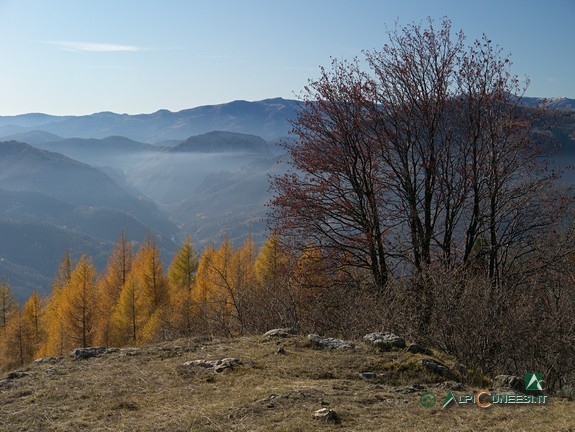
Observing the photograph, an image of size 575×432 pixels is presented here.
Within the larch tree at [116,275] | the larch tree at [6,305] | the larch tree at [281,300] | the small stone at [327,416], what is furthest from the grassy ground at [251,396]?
the larch tree at [6,305]

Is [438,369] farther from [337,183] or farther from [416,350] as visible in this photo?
[337,183]

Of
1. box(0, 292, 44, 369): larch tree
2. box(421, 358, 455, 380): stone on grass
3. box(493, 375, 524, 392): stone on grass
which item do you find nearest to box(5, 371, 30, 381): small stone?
box(421, 358, 455, 380): stone on grass

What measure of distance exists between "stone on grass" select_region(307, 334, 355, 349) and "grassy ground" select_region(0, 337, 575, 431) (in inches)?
5.4

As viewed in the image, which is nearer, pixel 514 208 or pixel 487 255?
pixel 514 208

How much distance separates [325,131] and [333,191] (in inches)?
62.7

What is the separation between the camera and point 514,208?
A: 533 inches

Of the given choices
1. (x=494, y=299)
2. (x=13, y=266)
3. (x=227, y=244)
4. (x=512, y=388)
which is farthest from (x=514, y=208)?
(x=13, y=266)

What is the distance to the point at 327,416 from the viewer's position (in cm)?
583

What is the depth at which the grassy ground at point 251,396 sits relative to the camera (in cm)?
587

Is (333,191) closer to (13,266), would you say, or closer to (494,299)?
(494,299)

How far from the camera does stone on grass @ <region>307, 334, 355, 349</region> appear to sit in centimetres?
873

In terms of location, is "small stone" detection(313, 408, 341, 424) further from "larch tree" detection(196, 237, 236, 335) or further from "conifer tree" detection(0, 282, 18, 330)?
"conifer tree" detection(0, 282, 18, 330)

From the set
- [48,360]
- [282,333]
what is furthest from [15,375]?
[282,333]

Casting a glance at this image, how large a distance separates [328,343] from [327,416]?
10.1 feet
